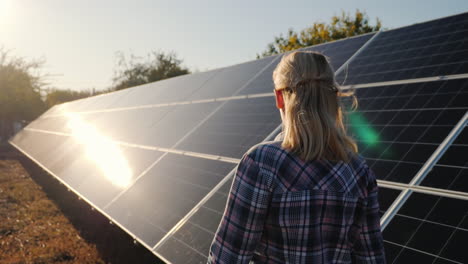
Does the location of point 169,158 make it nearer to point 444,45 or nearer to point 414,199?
point 414,199

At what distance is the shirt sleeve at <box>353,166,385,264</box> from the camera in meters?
1.97

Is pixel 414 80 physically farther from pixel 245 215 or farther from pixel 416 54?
pixel 245 215

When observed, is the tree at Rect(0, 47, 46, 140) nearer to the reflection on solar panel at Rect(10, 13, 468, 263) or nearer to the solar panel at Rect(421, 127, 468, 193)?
the reflection on solar panel at Rect(10, 13, 468, 263)

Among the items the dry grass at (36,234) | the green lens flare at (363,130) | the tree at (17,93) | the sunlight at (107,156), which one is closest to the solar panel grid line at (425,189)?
the green lens flare at (363,130)

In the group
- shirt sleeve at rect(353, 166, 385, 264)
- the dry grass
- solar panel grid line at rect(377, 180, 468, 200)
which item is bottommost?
the dry grass

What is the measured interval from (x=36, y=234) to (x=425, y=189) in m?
8.52

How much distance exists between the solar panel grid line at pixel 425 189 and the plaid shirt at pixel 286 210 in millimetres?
1585

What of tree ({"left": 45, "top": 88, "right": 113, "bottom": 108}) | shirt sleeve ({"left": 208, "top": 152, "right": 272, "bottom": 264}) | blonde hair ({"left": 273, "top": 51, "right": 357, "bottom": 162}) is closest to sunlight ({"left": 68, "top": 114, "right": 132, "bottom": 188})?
shirt sleeve ({"left": 208, "top": 152, "right": 272, "bottom": 264})

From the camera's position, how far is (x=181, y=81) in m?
12.8

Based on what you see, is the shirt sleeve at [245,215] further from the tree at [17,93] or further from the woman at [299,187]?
the tree at [17,93]

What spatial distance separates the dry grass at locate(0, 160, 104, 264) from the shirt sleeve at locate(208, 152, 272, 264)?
6193 mm

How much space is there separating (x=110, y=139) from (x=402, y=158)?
8.45 m

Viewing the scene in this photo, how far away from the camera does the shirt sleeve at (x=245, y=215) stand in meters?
1.68

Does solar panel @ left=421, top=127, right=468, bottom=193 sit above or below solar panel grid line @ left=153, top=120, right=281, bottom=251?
above
